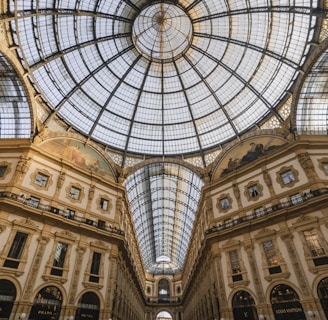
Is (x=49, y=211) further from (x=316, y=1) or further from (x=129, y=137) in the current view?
(x=316, y=1)

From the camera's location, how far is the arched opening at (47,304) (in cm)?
2081

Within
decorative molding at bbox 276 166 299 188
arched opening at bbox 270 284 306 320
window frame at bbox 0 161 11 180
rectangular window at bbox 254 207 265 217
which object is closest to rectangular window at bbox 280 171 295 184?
decorative molding at bbox 276 166 299 188

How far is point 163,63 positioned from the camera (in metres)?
38.8

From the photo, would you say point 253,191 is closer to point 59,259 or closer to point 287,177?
point 287,177

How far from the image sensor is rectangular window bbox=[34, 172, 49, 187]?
2658 centimetres

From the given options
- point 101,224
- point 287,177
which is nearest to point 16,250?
point 101,224

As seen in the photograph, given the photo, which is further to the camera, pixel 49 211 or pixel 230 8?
pixel 230 8

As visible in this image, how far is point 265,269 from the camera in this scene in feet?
76.3

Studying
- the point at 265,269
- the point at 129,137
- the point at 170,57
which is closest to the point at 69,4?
the point at 170,57

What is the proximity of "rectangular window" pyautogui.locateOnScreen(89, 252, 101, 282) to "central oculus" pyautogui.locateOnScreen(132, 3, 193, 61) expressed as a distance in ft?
100

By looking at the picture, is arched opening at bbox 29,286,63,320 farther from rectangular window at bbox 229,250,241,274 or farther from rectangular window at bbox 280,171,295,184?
rectangular window at bbox 280,171,295,184

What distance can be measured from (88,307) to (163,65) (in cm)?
3557

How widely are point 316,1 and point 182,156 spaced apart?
84.7 ft

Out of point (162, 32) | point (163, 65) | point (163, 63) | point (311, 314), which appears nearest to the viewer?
point (311, 314)
